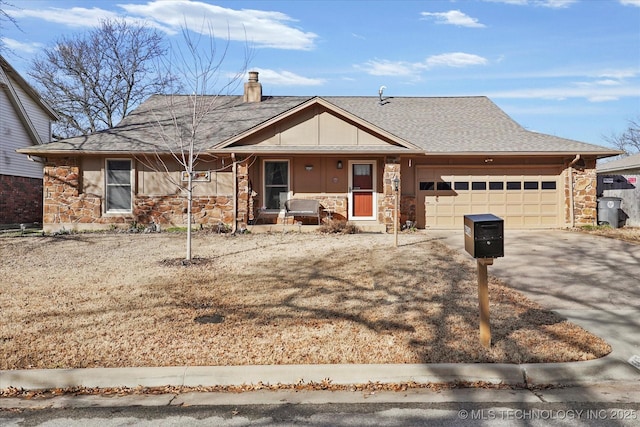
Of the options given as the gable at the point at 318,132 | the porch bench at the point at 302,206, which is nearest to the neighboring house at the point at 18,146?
the gable at the point at 318,132

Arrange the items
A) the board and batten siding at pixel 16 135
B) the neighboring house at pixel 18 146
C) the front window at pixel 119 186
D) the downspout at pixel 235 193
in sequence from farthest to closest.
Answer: the board and batten siding at pixel 16 135, the neighboring house at pixel 18 146, the front window at pixel 119 186, the downspout at pixel 235 193

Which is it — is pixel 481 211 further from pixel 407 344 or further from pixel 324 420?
pixel 324 420

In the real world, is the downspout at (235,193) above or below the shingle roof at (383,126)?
below

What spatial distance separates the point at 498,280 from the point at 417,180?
7.90 m

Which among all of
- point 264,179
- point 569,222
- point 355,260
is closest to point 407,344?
point 355,260

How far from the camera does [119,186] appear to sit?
50.0ft

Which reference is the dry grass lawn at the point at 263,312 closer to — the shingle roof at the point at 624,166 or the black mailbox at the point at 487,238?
the black mailbox at the point at 487,238

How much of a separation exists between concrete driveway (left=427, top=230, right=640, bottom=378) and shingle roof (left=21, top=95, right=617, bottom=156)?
383 cm

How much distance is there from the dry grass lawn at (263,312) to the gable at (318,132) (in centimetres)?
519

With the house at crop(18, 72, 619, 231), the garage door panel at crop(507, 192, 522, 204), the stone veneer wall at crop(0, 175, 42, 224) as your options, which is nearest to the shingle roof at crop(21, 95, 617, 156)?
the house at crop(18, 72, 619, 231)

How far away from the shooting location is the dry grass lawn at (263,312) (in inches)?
188

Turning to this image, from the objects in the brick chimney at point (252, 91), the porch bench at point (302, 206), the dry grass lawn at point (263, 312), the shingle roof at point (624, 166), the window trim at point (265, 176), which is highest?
the brick chimney at point (252, 91)

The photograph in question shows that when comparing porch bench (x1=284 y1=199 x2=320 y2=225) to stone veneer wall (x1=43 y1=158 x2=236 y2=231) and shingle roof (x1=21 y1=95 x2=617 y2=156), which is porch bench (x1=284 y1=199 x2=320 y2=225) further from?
stone veneer wall (x1=43 y1=158 x2=236 y2=231)

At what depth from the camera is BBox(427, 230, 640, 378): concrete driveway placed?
18.6 feet
